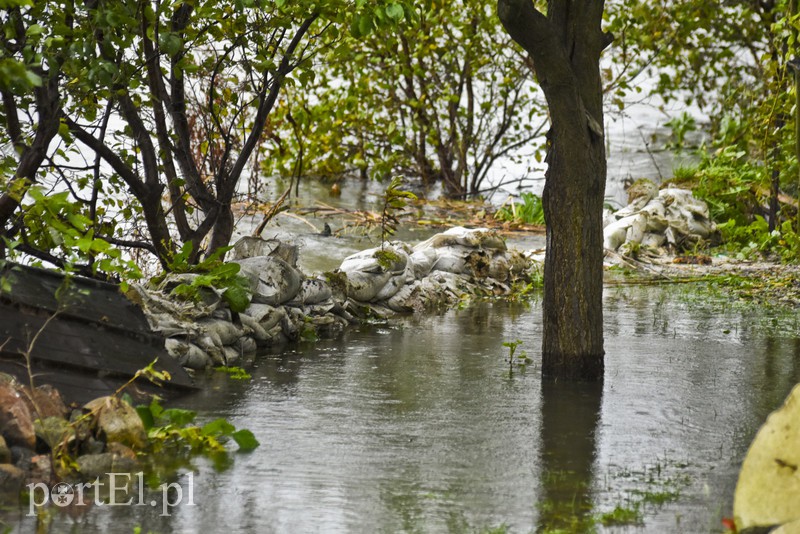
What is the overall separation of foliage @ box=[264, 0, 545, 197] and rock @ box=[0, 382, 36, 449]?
10376 mm

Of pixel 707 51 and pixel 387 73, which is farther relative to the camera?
pixel 707 51

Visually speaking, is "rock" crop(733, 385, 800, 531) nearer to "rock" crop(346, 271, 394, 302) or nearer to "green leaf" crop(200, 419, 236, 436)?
"green leaf" crop(200, 419, 236, 436)

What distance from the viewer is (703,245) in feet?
44.1

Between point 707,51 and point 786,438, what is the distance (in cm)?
1443

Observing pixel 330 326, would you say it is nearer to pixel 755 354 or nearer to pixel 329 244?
pixel 755 354

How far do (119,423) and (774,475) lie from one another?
9.46 feet

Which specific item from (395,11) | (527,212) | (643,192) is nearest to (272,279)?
(395,11)

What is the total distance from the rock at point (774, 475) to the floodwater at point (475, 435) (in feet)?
0.64

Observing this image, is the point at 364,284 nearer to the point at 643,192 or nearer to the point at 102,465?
the point at 102,465

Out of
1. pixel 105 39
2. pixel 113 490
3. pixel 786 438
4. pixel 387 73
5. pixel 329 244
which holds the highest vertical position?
pixel 387 73

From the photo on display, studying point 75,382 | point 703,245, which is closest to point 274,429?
point 75,382

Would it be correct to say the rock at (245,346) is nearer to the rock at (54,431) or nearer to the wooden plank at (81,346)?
the wooden plank at (81,346)

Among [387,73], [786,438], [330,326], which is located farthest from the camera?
[387,73]

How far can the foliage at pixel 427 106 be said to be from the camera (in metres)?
15.6
